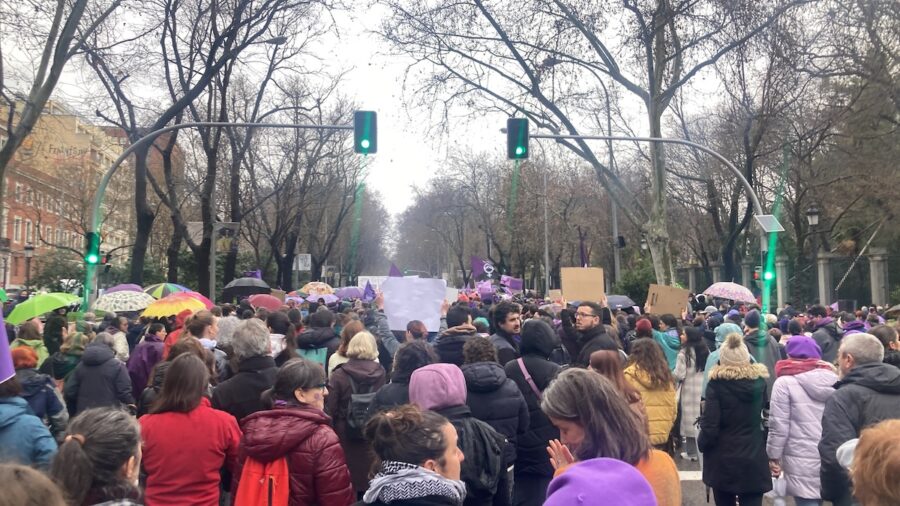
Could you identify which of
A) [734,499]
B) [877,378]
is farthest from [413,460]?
[734,499]

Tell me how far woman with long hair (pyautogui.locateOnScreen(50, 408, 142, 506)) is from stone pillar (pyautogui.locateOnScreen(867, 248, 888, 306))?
3116 centimetres

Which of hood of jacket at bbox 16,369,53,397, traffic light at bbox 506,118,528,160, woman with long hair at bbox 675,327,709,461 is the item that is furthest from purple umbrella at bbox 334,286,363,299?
hood of jacket at bbox 16,369,53,397

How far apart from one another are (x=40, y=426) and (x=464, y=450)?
2.30m

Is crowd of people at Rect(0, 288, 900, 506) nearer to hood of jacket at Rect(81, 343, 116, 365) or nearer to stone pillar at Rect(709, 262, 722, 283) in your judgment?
hood of jacket at Rect(81, 343, 116, 365)

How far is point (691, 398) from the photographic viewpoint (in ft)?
29.5

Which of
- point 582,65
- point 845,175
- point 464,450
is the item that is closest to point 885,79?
point 845,175

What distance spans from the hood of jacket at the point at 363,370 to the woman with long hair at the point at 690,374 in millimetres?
3975

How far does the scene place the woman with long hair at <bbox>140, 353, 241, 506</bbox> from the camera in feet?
14.1

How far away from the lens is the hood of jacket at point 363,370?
6180 millimetres

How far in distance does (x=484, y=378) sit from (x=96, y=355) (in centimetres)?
390

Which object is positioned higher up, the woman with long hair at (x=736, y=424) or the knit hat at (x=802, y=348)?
the knit hat at (x=802, y=348)

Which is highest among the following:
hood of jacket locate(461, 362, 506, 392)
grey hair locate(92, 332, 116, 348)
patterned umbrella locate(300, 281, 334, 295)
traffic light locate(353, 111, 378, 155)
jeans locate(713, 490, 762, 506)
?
traffic light locate(353, 111, 378, 155)

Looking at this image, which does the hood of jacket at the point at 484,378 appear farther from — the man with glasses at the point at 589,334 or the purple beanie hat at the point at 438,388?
the man with glasses at the point at 589,334

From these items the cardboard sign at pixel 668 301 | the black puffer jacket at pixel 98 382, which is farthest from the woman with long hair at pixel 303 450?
the cardboard sign at pixel 668 301
